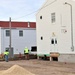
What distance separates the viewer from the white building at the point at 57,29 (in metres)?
37.8

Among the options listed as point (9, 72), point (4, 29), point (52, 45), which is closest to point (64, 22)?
point (52, 45)

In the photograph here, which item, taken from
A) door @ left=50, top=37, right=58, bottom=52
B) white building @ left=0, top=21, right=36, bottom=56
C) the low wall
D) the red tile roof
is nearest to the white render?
white building @ left=0, top=21, right=36, bottom=56

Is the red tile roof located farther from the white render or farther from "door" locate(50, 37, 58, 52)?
"door" locate(50, 37, 58, 52)

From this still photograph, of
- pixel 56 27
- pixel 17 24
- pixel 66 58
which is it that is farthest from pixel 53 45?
pixel 17 24

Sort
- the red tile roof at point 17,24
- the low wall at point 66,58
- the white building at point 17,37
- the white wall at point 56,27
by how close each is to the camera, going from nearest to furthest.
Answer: the low wall at point 66,58 → the white wall at point 56,27 → the white building at point 17,37 → the red tile roof at point 17,24

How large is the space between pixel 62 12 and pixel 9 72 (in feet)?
67.8

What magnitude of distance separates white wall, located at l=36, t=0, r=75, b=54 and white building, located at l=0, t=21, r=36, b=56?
1613cm

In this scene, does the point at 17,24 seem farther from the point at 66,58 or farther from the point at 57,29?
the point at 66,58

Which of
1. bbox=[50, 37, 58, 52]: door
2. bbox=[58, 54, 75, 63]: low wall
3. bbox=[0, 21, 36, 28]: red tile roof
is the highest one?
bbox=[0, 21, 36, 28]: red tile roof

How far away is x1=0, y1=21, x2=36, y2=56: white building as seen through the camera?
61.2 m

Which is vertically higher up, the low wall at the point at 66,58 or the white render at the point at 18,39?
the white render at the point at 18,39

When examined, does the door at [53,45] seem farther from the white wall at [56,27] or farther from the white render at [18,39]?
the white render at [18,39]

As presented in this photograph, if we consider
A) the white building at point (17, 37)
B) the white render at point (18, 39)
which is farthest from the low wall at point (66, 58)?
the white render at point (18, 39)

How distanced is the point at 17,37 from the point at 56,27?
21950mm
